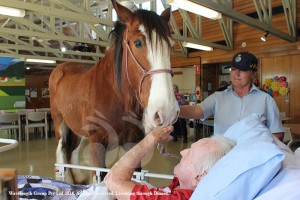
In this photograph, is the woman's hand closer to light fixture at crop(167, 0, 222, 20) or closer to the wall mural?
light fixture at crop(167, 0, 222, 20)

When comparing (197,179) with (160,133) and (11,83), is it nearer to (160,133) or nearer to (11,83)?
(160,133)

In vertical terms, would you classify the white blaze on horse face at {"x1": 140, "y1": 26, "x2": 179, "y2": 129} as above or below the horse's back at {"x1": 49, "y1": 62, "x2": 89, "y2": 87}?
below

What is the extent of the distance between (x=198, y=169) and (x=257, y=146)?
236 millimetres

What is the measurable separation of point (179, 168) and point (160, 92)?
1.15 feet

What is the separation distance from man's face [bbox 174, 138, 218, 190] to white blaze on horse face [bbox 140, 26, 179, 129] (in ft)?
0.81

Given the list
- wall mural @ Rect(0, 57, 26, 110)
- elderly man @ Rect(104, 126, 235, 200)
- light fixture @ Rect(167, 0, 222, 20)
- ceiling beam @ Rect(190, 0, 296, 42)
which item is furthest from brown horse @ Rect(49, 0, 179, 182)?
wall mural @ Rect(0, 57, 26, 110)

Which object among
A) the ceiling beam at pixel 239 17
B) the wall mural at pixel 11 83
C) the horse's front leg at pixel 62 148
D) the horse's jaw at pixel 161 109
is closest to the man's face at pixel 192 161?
the horse's jaw at pixel 161 109

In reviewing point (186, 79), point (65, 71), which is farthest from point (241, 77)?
point (186, 79)

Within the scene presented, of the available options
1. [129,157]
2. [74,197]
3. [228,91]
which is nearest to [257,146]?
[129,157]

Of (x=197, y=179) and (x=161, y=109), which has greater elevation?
(x=161, y=109)

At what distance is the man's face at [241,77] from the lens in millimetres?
1761

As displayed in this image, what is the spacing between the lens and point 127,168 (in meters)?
0.98

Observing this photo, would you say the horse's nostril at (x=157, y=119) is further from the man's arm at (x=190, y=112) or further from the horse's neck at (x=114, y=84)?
the man's arm at (x=190, y=112)

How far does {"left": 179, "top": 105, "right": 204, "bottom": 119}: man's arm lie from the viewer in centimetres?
185
